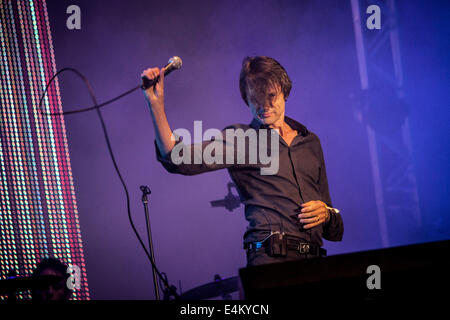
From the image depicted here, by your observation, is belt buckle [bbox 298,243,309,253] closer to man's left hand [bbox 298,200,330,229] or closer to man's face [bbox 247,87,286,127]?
man's left hand [bbox 298,200,330,229]

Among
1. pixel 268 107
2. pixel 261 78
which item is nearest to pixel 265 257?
pixel 268 107

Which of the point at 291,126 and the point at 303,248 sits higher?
the point at 291,126

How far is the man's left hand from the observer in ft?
5.43

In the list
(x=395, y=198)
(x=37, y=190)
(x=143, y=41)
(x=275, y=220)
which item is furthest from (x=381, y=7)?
(x=37, y=190)

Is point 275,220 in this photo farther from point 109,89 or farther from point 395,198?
point 395,198

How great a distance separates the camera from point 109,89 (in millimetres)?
4211

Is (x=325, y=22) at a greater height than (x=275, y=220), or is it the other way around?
(x=325, y=22)

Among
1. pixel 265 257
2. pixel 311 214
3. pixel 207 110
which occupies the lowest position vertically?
pixel 265 257

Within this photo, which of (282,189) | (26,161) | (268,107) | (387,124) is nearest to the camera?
(282,189)

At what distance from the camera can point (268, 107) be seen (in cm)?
192

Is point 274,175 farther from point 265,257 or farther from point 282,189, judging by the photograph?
point 265,257

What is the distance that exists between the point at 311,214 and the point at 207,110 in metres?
2.93

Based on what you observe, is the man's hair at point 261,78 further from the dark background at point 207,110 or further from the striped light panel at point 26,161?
the striped light panel at point 26,161
